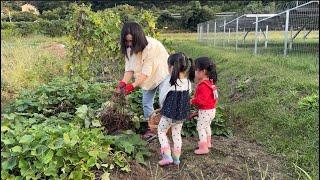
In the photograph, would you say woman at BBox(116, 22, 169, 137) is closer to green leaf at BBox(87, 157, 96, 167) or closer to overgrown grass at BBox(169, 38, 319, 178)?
green leaf at BBox(87, 157, 96, 167)

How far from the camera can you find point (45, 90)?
5285 mm

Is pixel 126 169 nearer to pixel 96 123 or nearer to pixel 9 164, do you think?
pixel 96 123

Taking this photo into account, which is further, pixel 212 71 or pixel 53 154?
pixel 212 71

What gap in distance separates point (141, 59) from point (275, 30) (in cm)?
1811

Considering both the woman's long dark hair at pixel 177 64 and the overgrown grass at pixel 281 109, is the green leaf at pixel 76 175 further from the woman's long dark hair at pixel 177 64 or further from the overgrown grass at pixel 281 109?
the overgrown grass at pixel 281 109

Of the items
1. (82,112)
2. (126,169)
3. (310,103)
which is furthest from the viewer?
(310,103)

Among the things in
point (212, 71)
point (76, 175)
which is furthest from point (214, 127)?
point (76, 175)

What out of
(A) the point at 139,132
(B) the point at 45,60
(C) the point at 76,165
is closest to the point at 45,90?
(A) the point at 139,132

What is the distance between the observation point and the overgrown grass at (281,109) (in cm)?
423

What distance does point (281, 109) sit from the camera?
520cm

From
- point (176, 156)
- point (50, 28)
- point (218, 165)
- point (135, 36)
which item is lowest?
point (218, 165)

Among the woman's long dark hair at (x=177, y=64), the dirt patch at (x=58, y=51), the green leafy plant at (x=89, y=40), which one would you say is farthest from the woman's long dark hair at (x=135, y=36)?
the dirt patch at (x=58, y=51)

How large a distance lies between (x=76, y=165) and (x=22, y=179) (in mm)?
416

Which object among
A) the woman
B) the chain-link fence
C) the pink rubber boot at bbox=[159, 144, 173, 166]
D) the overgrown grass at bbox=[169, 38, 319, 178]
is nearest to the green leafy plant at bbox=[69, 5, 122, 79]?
the overgrown grass at bbox=[169, 38, 319, 178]
